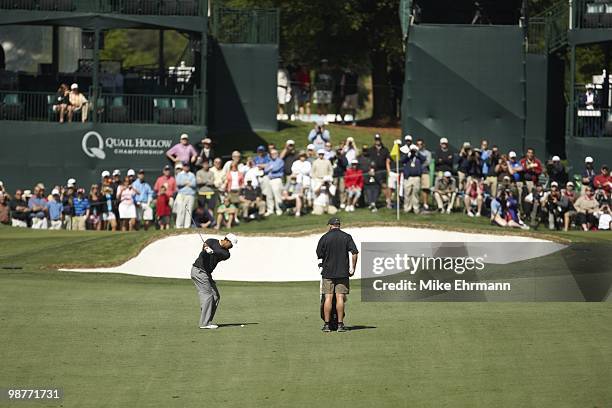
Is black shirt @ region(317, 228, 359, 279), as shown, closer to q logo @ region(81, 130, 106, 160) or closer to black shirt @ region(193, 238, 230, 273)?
black shirt @ region(193, 238, 230, 273)

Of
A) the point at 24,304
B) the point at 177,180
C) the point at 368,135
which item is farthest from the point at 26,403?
the point at 368,135

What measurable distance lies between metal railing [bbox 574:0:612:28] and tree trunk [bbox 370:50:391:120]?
48.0 feet

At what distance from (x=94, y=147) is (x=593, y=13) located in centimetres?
1620

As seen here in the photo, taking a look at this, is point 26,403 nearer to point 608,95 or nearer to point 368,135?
point 608,95

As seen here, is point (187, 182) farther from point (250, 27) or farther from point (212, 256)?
point (212, 256)

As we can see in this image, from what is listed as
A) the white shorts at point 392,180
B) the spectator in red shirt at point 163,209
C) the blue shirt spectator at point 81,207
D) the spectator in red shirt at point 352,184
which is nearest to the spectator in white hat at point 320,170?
the spectator in red shirt at point 352,184

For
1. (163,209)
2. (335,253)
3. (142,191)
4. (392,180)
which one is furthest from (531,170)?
(335,253)

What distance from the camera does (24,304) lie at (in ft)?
79.4

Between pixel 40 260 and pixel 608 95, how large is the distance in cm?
1924

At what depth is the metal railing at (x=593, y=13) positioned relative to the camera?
40438 mm

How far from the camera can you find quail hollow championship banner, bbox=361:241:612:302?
2452 centimetres

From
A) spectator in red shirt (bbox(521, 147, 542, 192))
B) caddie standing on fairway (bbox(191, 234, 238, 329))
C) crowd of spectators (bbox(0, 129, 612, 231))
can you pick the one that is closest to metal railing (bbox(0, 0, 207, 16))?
crowd of spectators (bbox(0, 129, 612, 231))

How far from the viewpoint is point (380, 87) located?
55.1 m

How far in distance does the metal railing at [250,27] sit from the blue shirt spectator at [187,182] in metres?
11.1
